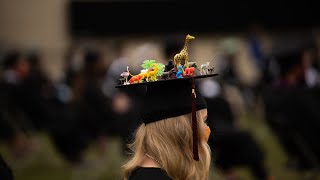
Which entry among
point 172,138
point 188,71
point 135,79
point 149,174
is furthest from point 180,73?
point 149,174

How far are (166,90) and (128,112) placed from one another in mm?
7031

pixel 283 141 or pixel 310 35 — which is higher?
pixel 310 35

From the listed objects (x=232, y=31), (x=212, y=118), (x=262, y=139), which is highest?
(x=232, y=31)

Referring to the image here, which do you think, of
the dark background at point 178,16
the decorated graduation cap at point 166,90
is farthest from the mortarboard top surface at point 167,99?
the dark background at point 178,16

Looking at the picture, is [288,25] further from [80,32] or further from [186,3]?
[80,32]

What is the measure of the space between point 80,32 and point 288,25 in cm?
678

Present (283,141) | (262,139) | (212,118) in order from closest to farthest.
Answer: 1. (212,118)
2. (283,141)
3. (262,139)

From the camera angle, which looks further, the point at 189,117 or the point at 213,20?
the point at 213,20

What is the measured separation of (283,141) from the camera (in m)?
9.77

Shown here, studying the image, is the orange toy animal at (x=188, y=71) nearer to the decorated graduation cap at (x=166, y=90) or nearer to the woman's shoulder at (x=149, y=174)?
the decorated graduation cap at (x=166, y=90)

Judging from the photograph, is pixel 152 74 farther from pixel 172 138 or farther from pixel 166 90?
pixel 172 138

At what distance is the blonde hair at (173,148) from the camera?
3441 mm

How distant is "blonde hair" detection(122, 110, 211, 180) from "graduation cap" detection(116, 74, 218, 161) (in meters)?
0.03

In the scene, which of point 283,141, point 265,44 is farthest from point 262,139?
point 265,44
